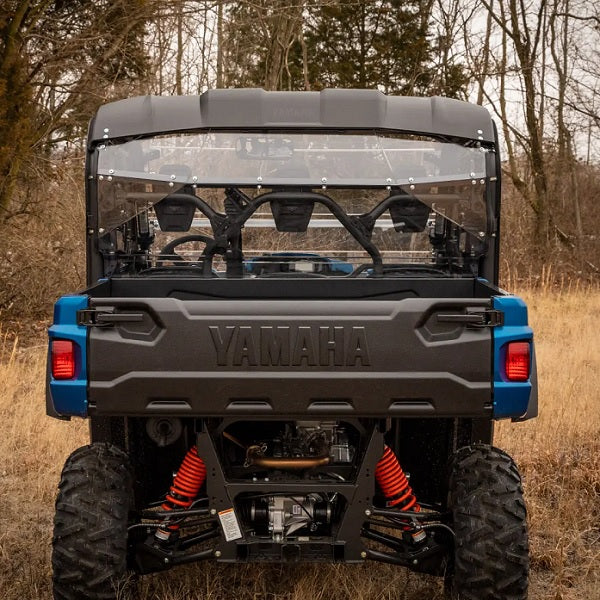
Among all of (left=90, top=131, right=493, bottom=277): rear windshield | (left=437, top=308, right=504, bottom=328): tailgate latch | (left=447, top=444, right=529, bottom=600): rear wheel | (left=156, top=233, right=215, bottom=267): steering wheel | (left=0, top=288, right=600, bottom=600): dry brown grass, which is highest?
(left=90, top=131, right=493, bottom=277): rear windshield

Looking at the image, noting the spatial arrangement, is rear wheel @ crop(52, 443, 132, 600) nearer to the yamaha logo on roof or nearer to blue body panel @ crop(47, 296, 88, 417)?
blue body panel @ crop(47, 296, 88, 417)

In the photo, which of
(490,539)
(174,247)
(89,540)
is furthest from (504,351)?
(174,247)

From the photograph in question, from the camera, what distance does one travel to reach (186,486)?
122 inches

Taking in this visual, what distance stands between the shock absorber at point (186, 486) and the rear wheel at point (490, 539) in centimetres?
88

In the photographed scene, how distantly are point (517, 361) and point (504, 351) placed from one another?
55 millimetres

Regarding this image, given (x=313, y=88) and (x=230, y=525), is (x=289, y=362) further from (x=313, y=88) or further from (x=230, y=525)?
(x=313, y=88)

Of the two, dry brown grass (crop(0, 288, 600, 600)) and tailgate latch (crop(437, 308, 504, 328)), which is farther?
dry brown grass (crop(0, 288, 600, 600))

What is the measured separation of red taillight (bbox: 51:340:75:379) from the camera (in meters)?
2.79

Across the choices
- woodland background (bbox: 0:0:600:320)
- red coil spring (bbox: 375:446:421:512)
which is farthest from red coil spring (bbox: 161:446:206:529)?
woodland background (bbox: 0:0:600:320)

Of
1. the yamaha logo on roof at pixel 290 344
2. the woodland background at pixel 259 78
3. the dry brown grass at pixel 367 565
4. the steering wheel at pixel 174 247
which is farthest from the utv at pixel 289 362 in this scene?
the woodland background at pixel 259 78

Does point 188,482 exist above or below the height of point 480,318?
below

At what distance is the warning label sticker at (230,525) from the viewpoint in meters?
2.90

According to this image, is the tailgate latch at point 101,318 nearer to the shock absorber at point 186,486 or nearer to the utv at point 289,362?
the utv at point 289,362

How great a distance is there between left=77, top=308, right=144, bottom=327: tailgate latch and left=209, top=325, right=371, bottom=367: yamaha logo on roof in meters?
0.27
